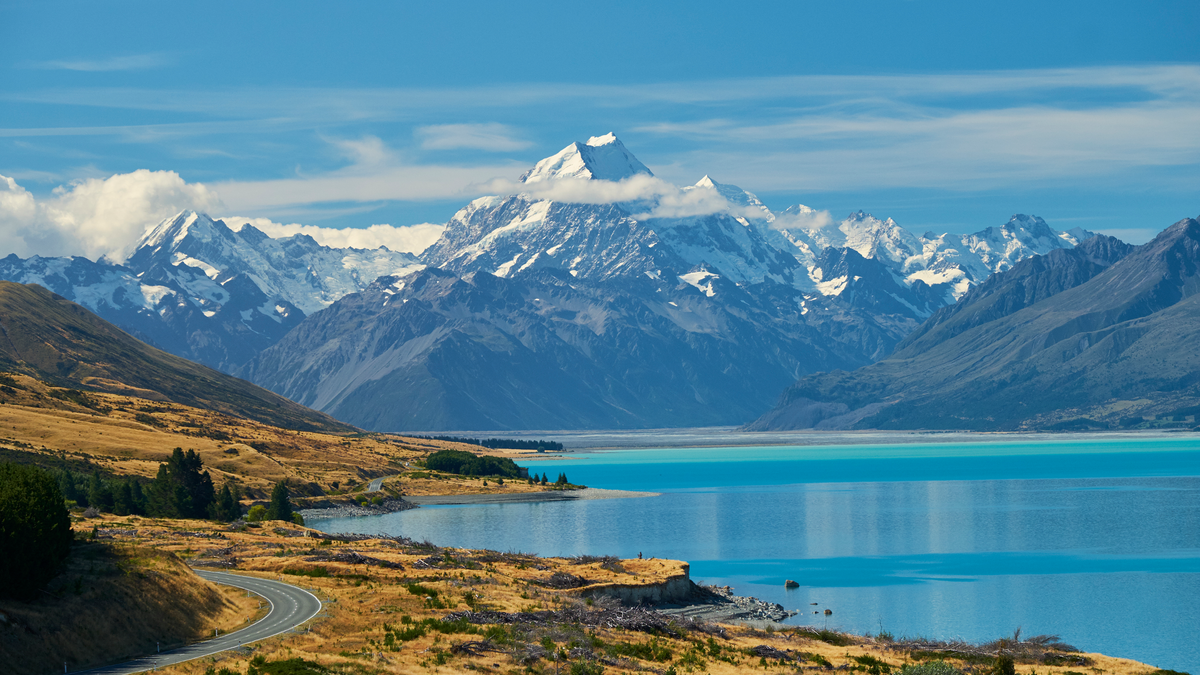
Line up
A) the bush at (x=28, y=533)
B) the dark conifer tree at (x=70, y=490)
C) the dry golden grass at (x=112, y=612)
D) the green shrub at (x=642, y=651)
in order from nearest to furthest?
the dry golden grass at (x=112, y=612), the bush at (x=28, y=533), the green shrub at (x=642, y=651), the dark conifer tree at (x=70, y=490)

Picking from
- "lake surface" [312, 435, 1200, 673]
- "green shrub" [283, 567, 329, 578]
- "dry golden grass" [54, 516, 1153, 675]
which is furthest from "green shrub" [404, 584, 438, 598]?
"lake surface" [312, 435, 1200, 673]

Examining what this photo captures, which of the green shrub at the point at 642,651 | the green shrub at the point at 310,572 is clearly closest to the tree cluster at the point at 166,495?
the green shrub at the point at 310,572

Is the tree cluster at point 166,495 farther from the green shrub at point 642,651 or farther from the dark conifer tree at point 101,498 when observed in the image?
the green shrub at point 642,651

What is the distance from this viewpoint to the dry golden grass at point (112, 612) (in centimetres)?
5372

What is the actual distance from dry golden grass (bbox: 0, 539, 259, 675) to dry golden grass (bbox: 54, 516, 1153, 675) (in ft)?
19.5

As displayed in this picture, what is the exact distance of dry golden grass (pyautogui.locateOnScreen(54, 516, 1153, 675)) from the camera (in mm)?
58125

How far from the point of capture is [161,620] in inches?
2411

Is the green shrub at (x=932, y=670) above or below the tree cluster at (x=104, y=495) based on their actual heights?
below

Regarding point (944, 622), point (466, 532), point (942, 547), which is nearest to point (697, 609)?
point (944, 622)

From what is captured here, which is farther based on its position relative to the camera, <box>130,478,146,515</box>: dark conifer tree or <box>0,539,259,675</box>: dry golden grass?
<box>130,478,146,515</box>: dark conifer tree

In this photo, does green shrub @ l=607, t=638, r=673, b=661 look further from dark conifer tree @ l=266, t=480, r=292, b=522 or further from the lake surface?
dark conifer tree @ l=266, t=480, r=292, b=522

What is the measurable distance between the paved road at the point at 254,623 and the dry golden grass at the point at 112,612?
4.87 ft

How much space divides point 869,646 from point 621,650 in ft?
64.9

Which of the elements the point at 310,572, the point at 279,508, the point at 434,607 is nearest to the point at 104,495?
the point at 279,508
